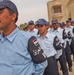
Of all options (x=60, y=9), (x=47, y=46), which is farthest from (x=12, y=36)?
(x=60, y=9)

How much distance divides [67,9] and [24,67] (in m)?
30.4

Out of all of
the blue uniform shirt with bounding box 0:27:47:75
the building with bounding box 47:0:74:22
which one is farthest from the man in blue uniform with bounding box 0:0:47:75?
the building with bounding box 47:0:74:22

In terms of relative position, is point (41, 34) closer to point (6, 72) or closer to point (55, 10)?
point (6, 72)

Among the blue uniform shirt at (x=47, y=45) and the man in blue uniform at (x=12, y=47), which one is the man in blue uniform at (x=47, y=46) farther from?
the man in blue uniform at (x=12, y=47)

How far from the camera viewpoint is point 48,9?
108ft

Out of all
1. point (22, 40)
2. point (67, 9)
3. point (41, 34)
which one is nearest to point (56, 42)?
point (41, 34)

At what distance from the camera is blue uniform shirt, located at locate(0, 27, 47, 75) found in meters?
2.62

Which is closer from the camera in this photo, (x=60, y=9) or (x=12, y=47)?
(x=12, y=47)

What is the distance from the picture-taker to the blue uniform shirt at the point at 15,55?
2.62 metres

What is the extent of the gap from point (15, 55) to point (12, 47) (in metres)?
0.08

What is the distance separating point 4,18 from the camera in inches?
104

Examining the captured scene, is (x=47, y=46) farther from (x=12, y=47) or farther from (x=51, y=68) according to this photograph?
(x=12, y=47)

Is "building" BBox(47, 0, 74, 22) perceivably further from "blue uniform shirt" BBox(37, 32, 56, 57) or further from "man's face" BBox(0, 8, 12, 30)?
"man's face" BBox(0, 8, 12, 30)

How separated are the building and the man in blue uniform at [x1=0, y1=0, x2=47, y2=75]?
29.2 m
